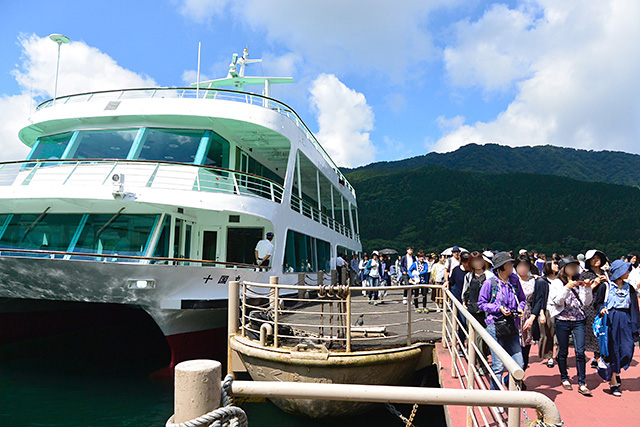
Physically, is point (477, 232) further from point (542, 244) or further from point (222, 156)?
point (222, 156)

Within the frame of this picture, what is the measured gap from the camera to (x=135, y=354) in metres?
11.1

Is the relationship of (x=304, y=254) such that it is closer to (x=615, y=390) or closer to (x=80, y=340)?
(x=80, y=340)

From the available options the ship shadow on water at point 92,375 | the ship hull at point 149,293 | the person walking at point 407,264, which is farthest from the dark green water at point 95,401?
the person walking at point 407,264

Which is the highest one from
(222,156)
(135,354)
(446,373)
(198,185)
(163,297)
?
(222,156)

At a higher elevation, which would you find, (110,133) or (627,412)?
(110,133)

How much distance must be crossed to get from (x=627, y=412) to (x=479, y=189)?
78.1 metres

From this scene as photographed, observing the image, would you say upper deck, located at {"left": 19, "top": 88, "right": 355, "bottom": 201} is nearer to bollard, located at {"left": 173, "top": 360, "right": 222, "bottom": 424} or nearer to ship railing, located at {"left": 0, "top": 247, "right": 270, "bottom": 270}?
ship railing, located at {"left": 0, "top": 247, "right": 270, "bottom": 270}

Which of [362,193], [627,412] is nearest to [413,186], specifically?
[362,193]

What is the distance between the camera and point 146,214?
30.0 feet

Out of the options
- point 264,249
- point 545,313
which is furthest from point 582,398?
point 264,249

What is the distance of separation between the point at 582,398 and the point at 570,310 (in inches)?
40.4

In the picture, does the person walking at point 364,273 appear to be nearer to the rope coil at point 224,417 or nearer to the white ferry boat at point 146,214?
the white ferry boat at point 146,214

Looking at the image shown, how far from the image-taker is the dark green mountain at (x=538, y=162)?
133375mm

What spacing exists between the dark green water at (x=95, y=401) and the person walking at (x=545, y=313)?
6.16 feet
